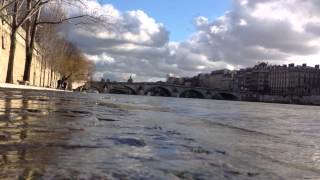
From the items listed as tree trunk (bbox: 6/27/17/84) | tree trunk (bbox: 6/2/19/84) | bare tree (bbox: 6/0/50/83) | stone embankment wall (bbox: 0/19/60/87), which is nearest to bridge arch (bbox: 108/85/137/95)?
stone embankment wall (bbox: 0/19/60/87)

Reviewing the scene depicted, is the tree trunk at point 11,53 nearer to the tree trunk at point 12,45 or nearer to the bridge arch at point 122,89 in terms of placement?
the tree trunk at point 12,45

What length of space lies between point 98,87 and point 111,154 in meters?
181

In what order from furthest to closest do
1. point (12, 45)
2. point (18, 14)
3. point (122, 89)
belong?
point (122, 89)
point (12, 45)
point (18, 14)

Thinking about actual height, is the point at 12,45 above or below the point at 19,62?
above

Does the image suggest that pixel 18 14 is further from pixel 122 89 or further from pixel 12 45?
pixel 122 89

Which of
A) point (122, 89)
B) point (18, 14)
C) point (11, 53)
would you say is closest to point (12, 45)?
point (11, 53)

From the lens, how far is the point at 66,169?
17.8 ft

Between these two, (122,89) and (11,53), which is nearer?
(11,53)

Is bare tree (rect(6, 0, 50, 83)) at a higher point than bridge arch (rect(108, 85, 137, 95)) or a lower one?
higher

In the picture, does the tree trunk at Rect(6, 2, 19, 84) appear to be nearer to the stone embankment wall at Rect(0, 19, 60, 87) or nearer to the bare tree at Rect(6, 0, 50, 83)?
the bare tree at Rect(6, 0, 50, 83)

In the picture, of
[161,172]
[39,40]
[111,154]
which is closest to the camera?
[161,172]

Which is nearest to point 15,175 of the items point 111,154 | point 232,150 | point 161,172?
point 161,172

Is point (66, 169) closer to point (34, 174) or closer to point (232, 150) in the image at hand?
point (34, 174)

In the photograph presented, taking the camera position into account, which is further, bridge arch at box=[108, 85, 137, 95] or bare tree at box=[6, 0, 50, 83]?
bridge arch at box=[108, 85, 137, 95]
